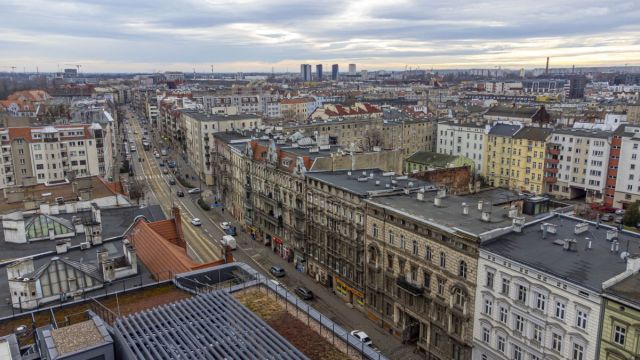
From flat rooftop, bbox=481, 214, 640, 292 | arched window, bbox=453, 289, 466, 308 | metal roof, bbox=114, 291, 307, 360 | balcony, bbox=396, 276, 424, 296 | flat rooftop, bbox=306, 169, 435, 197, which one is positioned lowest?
balcony, bbox=396, 276, 424, 296

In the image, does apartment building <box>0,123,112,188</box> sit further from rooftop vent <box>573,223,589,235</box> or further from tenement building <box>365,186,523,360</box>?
rooftop vent <box>573,223,589,235</box>

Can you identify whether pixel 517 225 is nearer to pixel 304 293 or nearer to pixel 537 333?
pixel 537 333

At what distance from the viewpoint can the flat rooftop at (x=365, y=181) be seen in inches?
2338

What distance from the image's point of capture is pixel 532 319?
38.6 m

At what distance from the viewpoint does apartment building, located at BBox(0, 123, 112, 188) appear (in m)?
102

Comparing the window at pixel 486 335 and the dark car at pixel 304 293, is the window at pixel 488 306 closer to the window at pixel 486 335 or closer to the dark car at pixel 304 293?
the window at pixel 486 335

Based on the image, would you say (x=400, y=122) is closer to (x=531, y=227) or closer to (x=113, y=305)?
(x=531, y=227)

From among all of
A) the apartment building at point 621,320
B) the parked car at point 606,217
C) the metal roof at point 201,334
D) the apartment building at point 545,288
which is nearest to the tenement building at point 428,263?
the apartment building at point 545,288

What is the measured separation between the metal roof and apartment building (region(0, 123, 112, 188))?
286 ft

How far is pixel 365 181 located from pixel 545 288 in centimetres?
2976

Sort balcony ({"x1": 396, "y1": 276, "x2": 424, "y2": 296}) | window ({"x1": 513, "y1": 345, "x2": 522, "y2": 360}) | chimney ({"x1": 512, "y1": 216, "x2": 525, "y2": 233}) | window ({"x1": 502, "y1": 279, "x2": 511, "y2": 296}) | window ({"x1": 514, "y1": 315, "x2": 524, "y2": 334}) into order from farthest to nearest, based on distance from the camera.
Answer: balcony ({"x1": 396, "y1": 276, "x2": 424, "y2": 296})
chimney ({"x1": 512, "y1": 216, "x2": 525, "y2": 233})
window ({"x1": 502, "y1": 279, "x2": 511, "y2": 296})
window ({"x1": 513, "y1": 345, "x2": 522, "y2": 360})
window ({"x1": 514, "y1": 315, "x2": 524, "y2": 334})

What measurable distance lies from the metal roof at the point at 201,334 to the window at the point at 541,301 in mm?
24401

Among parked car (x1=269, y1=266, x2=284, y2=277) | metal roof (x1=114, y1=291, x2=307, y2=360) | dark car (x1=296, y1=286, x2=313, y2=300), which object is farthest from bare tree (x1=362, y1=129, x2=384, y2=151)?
metal roof (x1=114, y1=291, x2=307, y2=360)

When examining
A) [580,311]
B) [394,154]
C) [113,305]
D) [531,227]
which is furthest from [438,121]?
[113,305]
